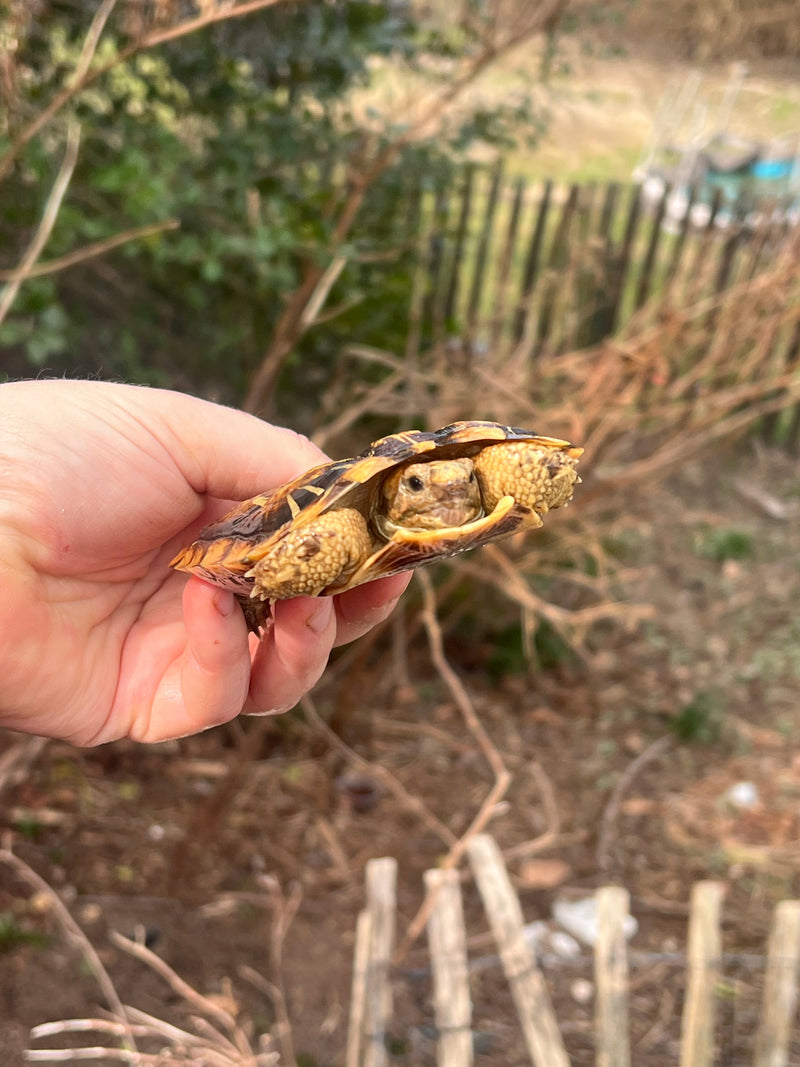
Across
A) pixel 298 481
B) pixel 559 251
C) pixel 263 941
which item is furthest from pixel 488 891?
pixel 559 251

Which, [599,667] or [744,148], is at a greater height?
[744,148]

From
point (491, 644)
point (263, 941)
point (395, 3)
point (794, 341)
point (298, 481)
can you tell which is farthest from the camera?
point (794, 341)

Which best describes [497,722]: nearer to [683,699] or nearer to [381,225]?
[683,699]

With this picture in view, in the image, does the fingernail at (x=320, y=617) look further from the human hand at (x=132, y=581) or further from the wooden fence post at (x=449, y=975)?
the wooden fence post at (x=449, y=975)

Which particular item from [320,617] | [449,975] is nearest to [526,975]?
[449,975]

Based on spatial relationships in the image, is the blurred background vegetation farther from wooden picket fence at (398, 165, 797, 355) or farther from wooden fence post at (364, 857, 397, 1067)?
wooden fence post at (364, 857, 397, 1067)

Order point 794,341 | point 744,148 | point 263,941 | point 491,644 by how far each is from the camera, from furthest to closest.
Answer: point 744,148, point 794,341, point 491,644, point 263,941

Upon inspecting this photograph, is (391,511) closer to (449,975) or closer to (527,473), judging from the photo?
(527,473)
